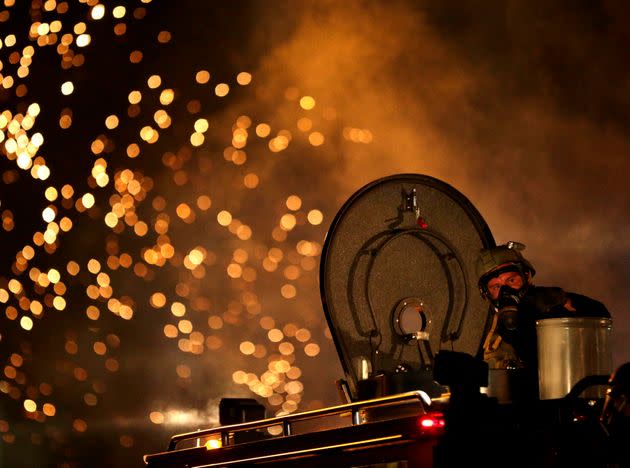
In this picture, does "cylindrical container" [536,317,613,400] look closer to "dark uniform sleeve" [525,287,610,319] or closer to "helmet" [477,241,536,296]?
"dark uniform sleeve" [525,287,610,319]

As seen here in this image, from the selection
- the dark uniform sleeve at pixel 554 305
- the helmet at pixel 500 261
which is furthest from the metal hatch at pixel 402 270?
the dark uniform sleeve at pixel 554 305

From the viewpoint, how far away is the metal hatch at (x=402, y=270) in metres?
5.55

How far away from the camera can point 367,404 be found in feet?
13.1

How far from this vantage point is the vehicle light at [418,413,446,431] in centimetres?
361

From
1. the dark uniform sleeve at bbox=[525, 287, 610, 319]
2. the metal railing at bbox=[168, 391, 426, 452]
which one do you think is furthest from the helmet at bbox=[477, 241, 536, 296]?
the metal railing at bbox=[168, 391, 426, 452]

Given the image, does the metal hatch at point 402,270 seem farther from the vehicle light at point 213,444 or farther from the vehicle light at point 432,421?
the vehicle light at point 432,421

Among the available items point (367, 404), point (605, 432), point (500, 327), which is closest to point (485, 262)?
point (500, 327)

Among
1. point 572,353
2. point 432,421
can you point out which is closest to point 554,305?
point 572,353

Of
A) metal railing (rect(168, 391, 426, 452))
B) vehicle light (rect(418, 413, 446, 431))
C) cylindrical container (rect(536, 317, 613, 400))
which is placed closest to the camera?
vehicle light (rect(418, 413, 446, 431))

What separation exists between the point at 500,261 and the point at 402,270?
0.97 m

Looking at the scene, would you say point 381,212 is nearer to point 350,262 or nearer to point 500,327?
point 350,262

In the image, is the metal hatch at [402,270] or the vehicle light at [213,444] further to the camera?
the metal hatch at [402,270]

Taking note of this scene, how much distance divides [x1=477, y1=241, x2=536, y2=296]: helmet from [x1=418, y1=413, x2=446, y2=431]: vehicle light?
1308 mm

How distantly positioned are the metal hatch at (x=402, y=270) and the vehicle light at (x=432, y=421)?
1855mm
